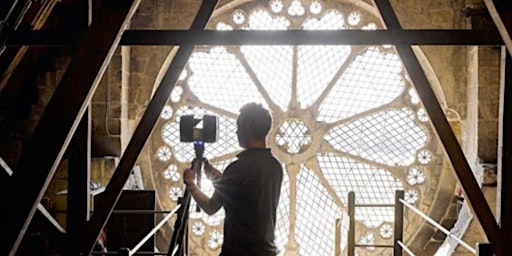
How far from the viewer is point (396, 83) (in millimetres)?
6570

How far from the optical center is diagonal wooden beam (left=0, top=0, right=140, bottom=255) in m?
2.31

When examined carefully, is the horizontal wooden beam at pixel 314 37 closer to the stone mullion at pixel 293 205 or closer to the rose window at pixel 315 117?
the rose window at pixel 315 117

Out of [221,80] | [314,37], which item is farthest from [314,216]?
[314,37]

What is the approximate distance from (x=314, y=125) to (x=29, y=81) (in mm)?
2825

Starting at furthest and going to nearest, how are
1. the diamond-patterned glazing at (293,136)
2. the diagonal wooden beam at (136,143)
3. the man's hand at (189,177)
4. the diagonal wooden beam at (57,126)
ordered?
the diamond-patterned glazing at (293,136)
the diagonal wooden beam at (136,143)
the man's hand at (189,177)
the diagonal wooden beam at (57,126)

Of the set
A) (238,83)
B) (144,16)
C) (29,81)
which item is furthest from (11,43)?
(238,83)

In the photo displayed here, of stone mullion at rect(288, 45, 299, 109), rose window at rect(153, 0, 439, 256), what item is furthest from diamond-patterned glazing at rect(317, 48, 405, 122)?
stone mullion at rect(288, 45, 299, 109)

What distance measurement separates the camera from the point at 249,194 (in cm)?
236

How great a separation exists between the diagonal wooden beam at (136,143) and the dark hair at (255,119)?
0.98 m

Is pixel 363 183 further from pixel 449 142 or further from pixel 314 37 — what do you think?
pixel 314 37

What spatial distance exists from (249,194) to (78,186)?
1.06 m

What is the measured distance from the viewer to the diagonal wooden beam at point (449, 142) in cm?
300

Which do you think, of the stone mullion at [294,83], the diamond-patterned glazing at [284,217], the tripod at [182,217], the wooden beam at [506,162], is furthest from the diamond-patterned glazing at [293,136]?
the wooden beam at [506,162]

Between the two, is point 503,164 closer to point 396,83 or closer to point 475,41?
point 475,41
